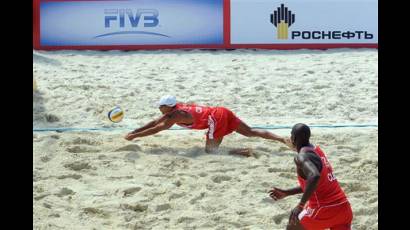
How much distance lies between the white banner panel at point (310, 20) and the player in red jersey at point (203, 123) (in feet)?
17.8

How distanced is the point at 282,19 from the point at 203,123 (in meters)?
5.72

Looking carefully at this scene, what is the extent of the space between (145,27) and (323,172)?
29.6 ft

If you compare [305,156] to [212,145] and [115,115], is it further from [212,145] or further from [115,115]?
[115,115]

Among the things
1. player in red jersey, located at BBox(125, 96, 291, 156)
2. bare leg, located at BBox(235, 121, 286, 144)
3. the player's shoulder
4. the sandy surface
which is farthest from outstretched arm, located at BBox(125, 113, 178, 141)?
the player's shoulder

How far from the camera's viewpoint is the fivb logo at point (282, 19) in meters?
14.0

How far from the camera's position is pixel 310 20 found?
1410 centimetres

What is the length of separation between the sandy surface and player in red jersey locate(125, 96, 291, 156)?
0.15 meters

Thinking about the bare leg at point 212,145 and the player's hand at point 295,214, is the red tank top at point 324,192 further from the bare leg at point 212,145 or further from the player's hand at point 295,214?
the bare leg at point 212,145

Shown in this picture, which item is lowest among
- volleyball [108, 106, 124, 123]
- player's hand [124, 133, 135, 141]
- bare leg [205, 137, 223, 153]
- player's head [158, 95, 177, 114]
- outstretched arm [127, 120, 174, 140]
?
bare leg [205, 137, 223, 153]

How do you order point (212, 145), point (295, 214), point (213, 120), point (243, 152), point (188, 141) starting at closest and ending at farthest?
point (295, 214), point (243, 152), point (212, 145), point (213, 120), point (188, 141)

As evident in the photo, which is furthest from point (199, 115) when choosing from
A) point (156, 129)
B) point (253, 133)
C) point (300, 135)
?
point (300, 135)

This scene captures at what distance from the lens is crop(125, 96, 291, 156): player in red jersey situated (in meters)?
8.72

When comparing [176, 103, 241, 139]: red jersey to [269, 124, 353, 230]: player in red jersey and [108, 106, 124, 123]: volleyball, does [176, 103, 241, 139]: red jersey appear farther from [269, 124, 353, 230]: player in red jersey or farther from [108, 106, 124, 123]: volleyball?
[269, 124, 353, 230]: player in red jersey

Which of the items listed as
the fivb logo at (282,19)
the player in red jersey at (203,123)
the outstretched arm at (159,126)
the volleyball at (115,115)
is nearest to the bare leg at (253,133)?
the player in red jersey at (203,123)
